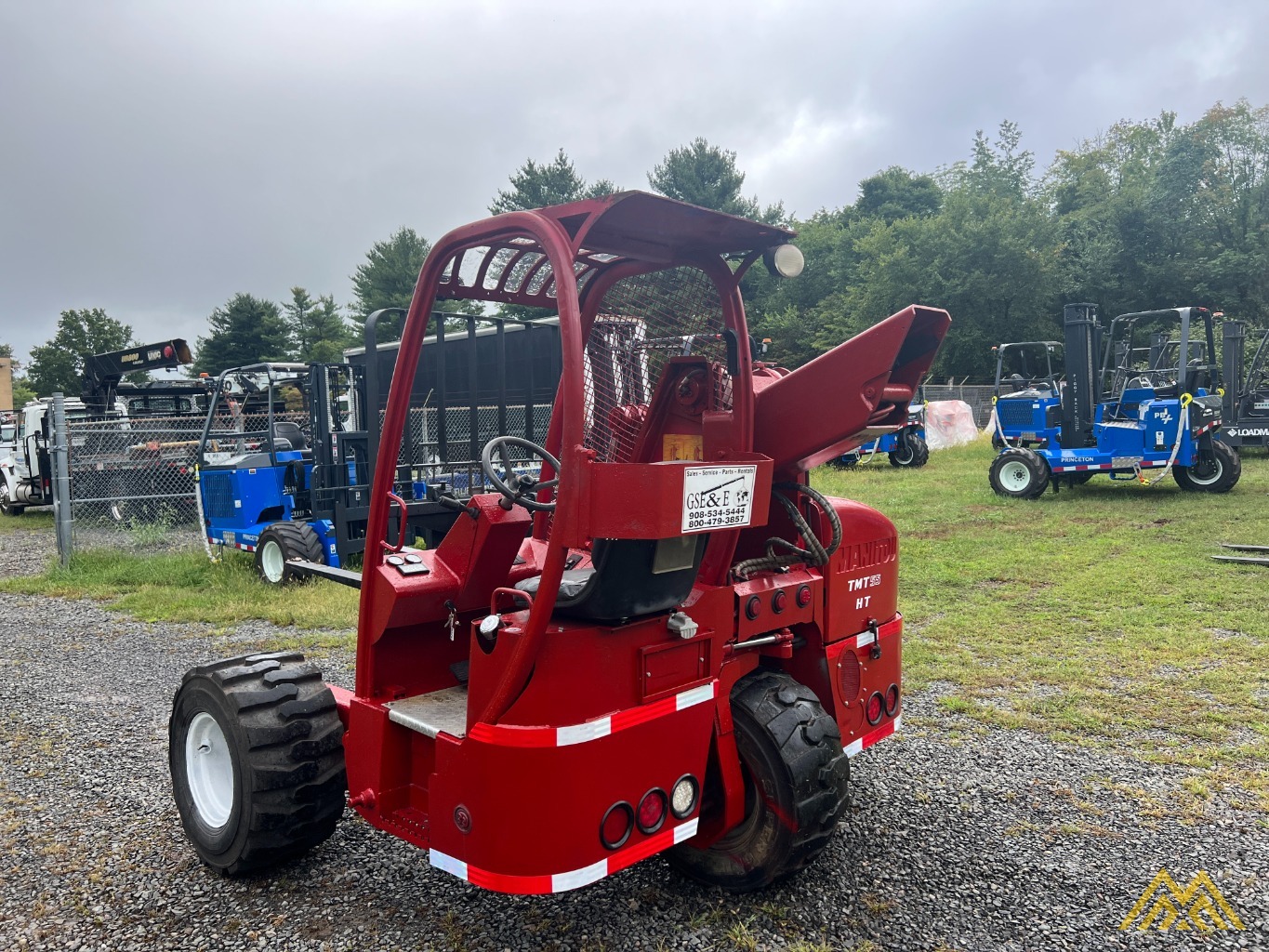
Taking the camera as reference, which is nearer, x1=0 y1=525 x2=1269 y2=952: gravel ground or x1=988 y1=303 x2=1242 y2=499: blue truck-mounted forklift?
x1=0 y1=525 x2=1269 y2=952: gravel ground

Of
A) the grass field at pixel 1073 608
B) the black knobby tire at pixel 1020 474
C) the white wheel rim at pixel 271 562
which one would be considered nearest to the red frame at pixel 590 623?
the grass field at pixel 1073 608

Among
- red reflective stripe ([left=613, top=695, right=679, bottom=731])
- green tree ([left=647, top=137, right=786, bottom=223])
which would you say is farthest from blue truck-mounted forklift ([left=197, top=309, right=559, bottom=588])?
green tree ([left=647, top=137, right=786, bottom=223])

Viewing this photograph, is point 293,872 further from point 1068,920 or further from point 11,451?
point 11,451

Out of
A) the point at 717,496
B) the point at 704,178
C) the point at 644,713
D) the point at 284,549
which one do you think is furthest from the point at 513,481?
the point at 704,178

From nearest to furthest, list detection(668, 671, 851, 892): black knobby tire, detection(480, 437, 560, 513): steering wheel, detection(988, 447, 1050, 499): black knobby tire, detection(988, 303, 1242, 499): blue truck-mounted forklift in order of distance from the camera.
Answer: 1. detection(480, 437, 560, 513): steering wheel
2. detection(668, 671, 851, 892): black knobby tire
3. detection(988, 303, 1242, 499): blue truck-mounted forklift
4. detection(988, 447, 1050, 499): black knobby tire

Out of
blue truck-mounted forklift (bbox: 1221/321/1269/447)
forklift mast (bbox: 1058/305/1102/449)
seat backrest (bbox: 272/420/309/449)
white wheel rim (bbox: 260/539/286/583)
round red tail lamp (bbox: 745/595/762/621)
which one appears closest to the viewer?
round red tail lamp (bbox: 745/595/762/621)

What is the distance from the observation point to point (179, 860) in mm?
3568

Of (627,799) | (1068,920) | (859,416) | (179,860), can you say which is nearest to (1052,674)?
(1068,920)

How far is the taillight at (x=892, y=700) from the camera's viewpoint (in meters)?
3.76

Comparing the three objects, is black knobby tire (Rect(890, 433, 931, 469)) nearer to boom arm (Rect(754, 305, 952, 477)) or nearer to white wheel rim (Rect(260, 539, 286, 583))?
white wheel rim (Rect(260, 539, 286, 583))

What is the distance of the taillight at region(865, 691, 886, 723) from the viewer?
365 cm

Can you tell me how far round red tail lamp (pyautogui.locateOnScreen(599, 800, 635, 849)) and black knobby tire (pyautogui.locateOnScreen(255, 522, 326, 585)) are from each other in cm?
662

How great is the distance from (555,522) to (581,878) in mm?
1051

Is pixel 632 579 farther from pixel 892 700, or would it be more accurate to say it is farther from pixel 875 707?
pixel 892 700
